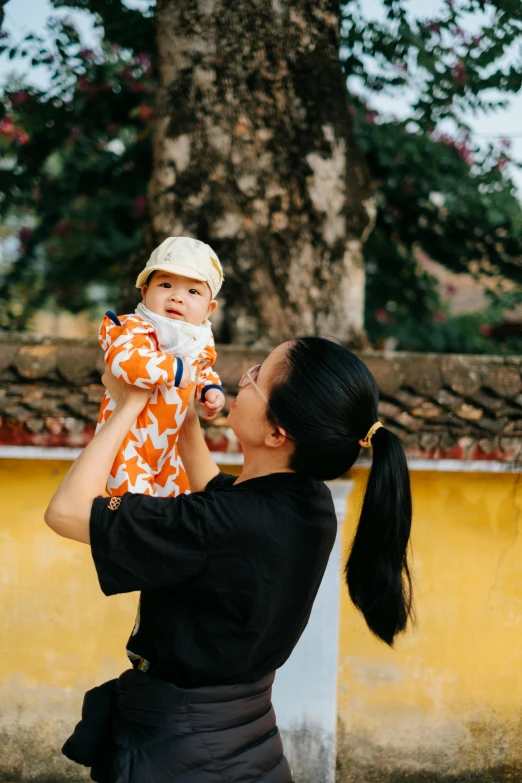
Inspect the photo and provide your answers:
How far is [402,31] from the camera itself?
16.5 feet

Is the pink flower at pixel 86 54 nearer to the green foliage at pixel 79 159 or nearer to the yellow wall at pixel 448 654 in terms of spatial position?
the green foliage at pixel 79 159

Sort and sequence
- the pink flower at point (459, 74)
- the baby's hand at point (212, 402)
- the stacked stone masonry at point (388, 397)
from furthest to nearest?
1. the pink flower at point (459, 74)
2. the stacked stone masonry at point (388, 397)
3. the baby's hand at point (212, 402)

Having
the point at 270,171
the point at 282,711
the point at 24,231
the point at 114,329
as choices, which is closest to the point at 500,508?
the point at 282,711

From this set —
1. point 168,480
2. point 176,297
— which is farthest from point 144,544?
point 176,297

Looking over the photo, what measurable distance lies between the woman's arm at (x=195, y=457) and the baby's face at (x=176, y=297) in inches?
11.9

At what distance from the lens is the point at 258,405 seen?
1793 millimetres

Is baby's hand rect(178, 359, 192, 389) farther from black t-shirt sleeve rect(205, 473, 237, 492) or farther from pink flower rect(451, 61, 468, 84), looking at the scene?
pink flower rect(451, 61, 468, 84)

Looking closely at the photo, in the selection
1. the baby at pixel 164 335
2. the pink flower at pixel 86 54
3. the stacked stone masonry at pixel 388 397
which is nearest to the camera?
the baby at pixel 164 335

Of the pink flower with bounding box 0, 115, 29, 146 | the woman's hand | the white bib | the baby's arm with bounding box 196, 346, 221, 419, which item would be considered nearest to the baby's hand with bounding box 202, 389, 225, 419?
the baby's arm with bounding box 196, 346, 221, 419

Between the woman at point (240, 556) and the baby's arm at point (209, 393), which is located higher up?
the baby's arm at point (209, 393)

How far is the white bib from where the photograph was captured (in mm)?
1910

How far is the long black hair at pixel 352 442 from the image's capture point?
68.3 inches

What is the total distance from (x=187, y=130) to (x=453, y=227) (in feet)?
10.3

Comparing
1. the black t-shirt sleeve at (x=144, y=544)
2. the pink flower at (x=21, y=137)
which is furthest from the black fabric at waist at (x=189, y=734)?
the pink flower at (x=21, y=137)
